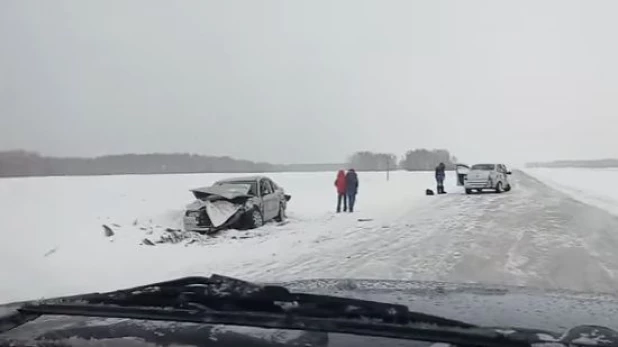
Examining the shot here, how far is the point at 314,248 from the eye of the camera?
13461 mm

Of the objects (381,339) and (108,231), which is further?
(108,231)

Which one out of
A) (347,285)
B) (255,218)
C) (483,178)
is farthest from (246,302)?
(483,178)

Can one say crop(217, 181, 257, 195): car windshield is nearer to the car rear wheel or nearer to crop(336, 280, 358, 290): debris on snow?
the car rear wheel

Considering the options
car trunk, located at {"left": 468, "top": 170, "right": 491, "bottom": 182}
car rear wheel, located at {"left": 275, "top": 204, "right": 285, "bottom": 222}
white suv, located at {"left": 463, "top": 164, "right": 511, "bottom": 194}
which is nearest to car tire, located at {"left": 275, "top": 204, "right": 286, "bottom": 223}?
car rear wheel, located at {"left": 275, "top": 204, "right": 285, "bottom": 222}

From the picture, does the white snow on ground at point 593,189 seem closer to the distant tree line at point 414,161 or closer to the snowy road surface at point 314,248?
the snowy road surface at point 314,248

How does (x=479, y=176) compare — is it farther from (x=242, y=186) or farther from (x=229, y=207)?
(x=229, y=207)

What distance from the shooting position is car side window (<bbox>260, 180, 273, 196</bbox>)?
733 inches

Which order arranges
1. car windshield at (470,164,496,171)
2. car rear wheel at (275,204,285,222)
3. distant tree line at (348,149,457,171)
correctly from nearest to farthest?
car rear wheel at (275,204,285,222)
car windshield at (470,164,496,171)
distant tree line at (348,149,457,171)

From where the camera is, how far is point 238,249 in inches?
536

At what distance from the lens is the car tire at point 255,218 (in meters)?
17.1

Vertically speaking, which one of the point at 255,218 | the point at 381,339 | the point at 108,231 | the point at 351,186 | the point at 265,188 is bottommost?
the point at 108,231

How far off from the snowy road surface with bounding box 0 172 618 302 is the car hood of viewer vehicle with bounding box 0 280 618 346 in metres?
5.96

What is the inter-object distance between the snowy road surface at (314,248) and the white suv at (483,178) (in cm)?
1260

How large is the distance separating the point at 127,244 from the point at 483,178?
82.7 feet
